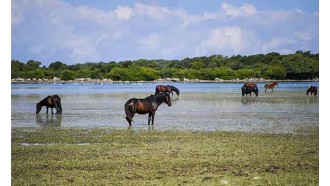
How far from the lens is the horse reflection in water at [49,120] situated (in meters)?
10.6

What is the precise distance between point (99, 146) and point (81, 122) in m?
3.08

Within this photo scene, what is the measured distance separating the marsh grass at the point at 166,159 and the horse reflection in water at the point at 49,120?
5.65 ft

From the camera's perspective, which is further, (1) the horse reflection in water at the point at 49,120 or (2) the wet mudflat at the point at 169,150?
(1) the horse reflection in water at the point at 49,120

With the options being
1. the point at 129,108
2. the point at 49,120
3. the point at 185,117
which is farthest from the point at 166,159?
the point at 49,120

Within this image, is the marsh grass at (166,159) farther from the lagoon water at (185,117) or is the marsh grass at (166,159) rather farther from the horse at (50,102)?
the horse at (50,102)

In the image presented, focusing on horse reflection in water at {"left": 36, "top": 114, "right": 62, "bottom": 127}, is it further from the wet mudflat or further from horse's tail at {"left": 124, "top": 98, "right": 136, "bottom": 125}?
horse's tail at {"left": 124, "top": 98, "right": 136, "bottom": 125}

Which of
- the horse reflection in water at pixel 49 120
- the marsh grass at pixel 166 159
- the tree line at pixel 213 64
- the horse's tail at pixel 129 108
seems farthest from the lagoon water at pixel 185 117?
the marsh grass at pixel 166 159

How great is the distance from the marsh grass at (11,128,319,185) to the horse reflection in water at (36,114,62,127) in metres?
1.72

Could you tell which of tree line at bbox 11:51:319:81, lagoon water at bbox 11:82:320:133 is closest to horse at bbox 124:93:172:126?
lagoon water at bbox 11:82:320:133

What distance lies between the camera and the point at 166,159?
273 inches

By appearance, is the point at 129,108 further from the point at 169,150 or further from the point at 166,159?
the point at 166,159

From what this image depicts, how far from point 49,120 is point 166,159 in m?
5.15
